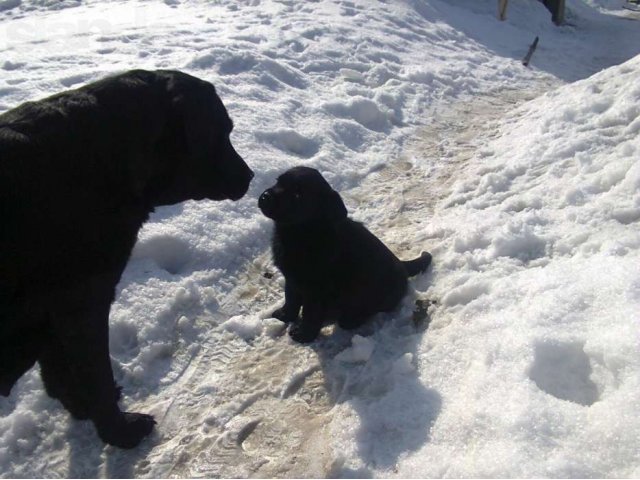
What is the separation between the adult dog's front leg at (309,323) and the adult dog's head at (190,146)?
997 millimetres

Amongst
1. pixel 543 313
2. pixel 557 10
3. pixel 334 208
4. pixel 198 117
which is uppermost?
pixel 198 117

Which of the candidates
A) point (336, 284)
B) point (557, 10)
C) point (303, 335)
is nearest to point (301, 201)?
point (336, 284)

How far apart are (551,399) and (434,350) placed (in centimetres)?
Result: 87

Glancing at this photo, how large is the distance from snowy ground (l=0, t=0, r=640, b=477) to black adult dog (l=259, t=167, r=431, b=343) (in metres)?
0.16

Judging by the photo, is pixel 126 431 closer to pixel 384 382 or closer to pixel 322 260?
pixel 384 382

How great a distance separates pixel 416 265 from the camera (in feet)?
14.1

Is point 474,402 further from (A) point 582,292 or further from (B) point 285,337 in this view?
(B) point 285,337

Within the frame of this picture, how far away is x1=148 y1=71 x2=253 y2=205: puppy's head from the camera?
122 inches

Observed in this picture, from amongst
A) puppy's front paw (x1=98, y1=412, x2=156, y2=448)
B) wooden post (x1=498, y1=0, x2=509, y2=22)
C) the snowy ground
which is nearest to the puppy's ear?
the snowy ground

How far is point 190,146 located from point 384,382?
1666mm

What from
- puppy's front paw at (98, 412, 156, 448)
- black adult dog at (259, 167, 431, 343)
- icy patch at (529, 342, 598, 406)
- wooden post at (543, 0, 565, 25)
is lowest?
wooden post at (543, 0, 565, 25)

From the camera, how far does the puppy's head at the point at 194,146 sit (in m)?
3.10

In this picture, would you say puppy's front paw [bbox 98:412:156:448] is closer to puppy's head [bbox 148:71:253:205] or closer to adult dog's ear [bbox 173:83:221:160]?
puppy's head [bbox 148:71:253:205]

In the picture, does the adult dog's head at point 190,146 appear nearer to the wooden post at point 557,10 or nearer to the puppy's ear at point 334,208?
the puppy's ear at point 334,208
